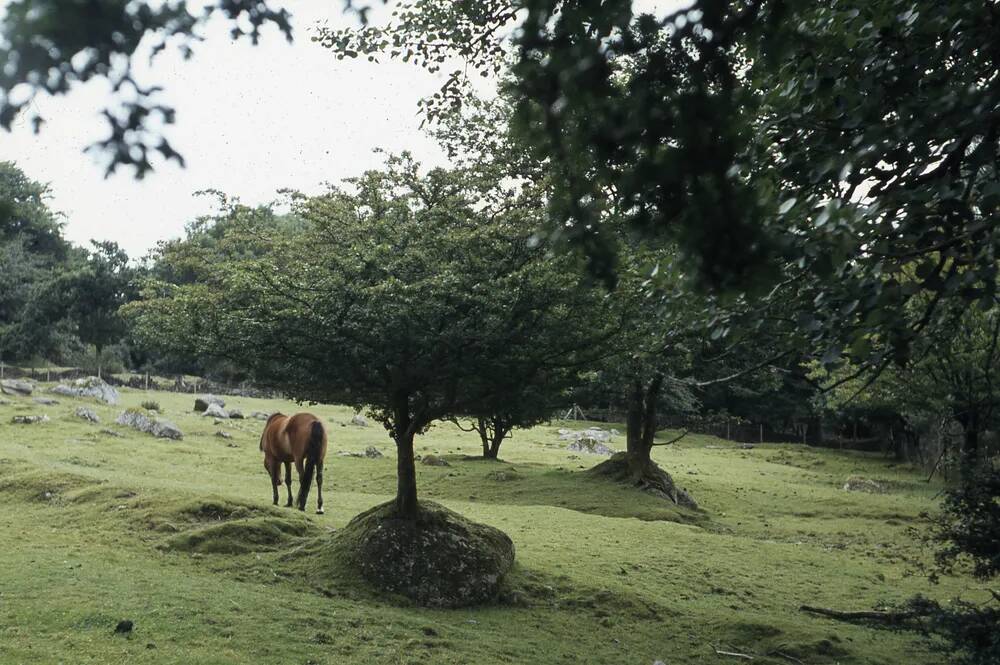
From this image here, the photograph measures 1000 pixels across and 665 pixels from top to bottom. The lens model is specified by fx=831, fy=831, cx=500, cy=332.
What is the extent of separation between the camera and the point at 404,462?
11570 mm

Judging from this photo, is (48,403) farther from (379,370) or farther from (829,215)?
(829,215)

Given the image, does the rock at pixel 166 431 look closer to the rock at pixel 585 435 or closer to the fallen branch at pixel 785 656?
the rock at pixel 585 435

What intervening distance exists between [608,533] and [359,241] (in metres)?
7.45

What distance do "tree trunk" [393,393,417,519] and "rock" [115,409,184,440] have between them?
1749cm

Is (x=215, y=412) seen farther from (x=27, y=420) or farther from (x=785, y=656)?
(x=785, y=656)

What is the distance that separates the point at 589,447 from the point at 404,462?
28.0 meters

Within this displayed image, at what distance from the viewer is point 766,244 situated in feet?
8.46

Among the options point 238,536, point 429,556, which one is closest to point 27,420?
point 238,536

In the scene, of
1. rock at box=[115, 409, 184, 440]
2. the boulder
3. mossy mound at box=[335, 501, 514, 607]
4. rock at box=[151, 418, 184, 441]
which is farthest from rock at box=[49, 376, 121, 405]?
mossy mound at box=[335, 501, 514, 607]

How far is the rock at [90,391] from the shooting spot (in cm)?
3431

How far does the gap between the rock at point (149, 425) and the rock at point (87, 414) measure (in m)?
0.65

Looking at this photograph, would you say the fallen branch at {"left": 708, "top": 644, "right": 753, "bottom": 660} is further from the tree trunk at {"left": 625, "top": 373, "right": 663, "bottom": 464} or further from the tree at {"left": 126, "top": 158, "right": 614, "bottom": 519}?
the tree trunk at {"left": 625, "top": 373, "right": 663, "bottom": 464}

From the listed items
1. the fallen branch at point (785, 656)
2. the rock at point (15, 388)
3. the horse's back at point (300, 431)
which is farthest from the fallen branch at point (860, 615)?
the rock at point (15, 388)

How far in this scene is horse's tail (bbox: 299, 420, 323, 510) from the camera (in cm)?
1596
